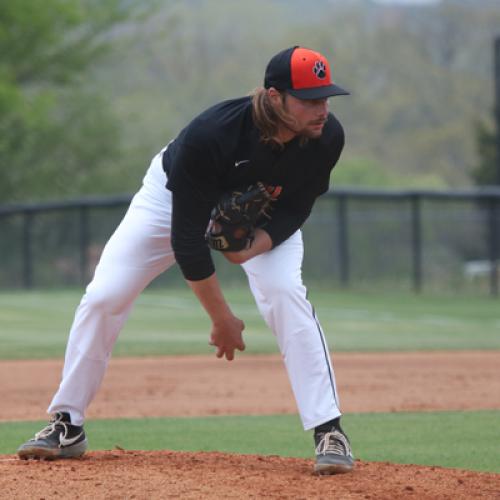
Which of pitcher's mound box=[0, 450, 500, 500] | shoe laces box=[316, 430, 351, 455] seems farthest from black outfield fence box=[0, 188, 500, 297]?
shoe laces box=[316, 430, 351, 455]

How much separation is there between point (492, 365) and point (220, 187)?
619 centimetres

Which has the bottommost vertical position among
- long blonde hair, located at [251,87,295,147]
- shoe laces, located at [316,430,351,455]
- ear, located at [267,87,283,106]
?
shoe laces, located at [316,430,351,455]

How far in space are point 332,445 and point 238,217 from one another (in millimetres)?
991

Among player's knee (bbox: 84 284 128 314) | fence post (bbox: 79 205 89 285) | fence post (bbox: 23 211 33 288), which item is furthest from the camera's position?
fence post (bbox: 23 211 33 288)

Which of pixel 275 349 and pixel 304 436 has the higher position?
pixel 304 436

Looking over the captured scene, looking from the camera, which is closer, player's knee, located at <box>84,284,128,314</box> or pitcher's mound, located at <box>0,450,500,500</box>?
pitcher's mound, located at <box>0,450,500,500</box>

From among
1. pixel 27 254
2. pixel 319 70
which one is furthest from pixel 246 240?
pixel 27 254

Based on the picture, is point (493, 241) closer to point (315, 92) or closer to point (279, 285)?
point (279, 285)

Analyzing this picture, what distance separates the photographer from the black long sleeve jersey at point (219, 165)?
4.56 meters

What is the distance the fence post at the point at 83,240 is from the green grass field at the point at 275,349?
8.03 ft

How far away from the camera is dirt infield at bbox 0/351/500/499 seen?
4.31 meters

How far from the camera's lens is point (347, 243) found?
24312mm

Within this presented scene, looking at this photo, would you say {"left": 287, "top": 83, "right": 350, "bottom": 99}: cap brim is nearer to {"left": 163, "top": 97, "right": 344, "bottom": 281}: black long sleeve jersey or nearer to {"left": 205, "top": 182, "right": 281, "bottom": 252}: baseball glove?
{"left": 163, "top": 97, "right": 344, "bottom": 281}: black long sleeve jersey

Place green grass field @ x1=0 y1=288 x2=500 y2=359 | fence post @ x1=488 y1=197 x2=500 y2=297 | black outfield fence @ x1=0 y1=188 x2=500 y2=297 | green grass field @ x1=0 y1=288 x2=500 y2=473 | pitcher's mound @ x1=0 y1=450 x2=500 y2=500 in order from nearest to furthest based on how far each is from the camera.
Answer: pitcher's mound @ x1=0 y1=450 x2=500 y2=500, green grass field @ x1=0 y1=288 x2=500 y2=473, green grass field @ x1=0 y1=288 x2=500 y2=359, fence post @ x1=488 y1=197 x2=500 y2=297, black outfield fence @ x1=0 y1=188 x2=500 y2=297
